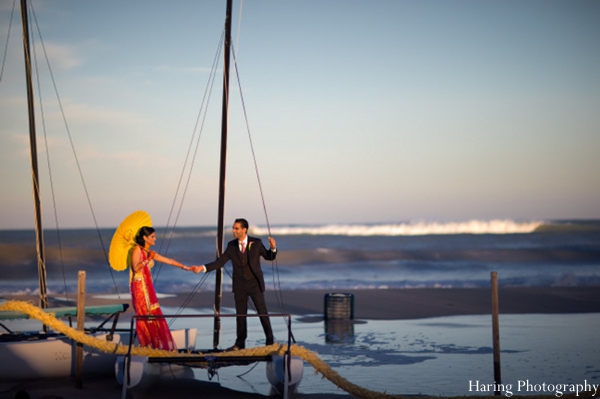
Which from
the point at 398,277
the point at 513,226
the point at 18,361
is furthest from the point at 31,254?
the point at 18,361

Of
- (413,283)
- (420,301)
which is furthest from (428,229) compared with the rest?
(420,301)

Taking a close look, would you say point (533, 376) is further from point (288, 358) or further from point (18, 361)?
point (18, 361)

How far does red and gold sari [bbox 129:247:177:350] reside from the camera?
11.4 m

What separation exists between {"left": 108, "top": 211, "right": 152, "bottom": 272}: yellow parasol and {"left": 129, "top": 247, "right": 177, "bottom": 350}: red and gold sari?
0.93ft

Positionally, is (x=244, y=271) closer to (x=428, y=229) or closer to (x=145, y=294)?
(x=145, y=294)

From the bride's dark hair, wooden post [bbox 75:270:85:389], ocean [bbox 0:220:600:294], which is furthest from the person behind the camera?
ocean [bbox 0:220:600:294]

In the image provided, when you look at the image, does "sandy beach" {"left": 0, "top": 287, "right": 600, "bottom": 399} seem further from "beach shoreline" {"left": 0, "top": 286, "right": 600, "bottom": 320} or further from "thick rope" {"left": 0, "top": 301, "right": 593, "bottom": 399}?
"thick rope" {"left": 0, "top": 301, "right": 593, "bottom": 399}

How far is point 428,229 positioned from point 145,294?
6280cm

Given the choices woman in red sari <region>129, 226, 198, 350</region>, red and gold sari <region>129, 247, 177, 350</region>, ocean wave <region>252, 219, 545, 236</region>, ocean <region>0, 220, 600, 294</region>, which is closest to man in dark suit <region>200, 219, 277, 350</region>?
woman in red sari <region>129, 226, 198, 350</region>

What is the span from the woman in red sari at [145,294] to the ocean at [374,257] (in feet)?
23.2

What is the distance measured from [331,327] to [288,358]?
8.23 meters

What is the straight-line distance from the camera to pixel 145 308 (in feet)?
37.8

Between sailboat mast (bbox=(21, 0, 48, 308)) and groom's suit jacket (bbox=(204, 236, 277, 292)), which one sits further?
sailboat mast (bbox=(21, 0, 48, 308))

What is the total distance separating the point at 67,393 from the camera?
35.0 ft
